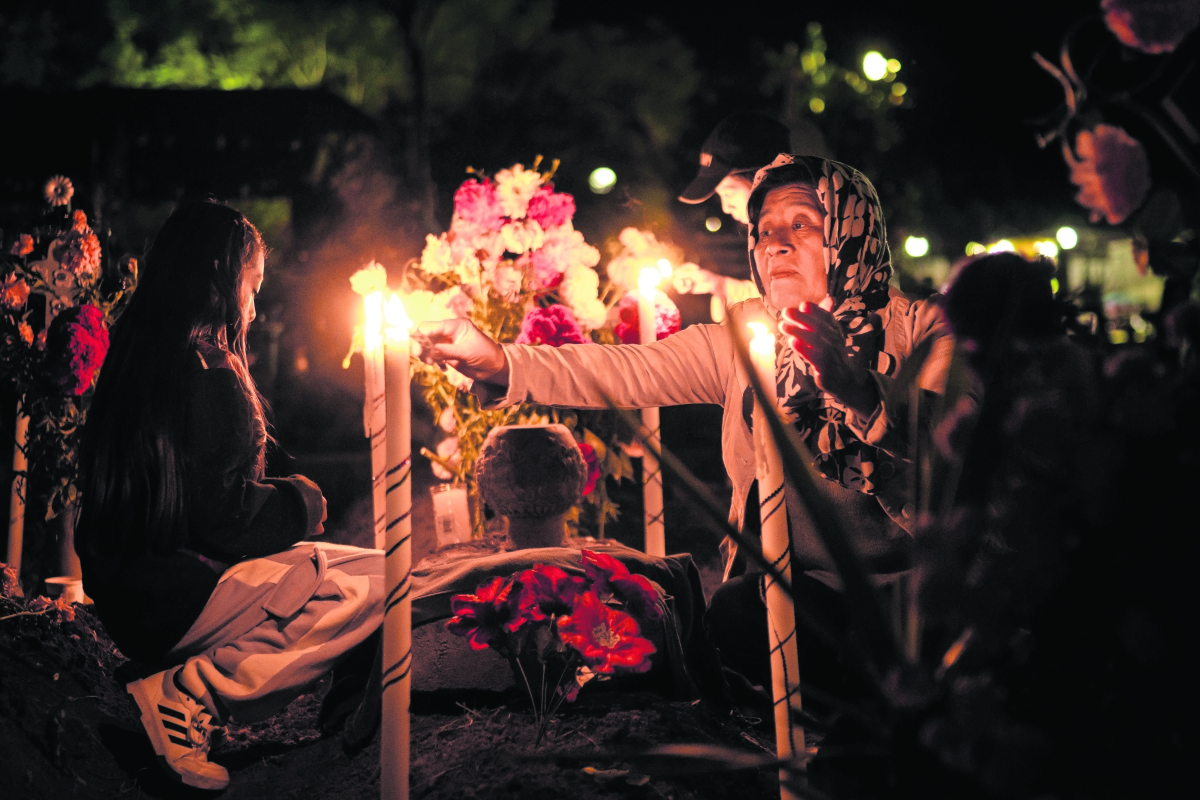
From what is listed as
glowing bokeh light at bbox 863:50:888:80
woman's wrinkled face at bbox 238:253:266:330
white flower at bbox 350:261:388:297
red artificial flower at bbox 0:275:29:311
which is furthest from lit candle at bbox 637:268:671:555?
glowing bokeh light at bbox 863:50:888:80

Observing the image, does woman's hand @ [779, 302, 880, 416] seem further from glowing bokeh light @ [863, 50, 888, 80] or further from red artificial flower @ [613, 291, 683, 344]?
glowing bokeh light @ [863, 50, 888, 80]

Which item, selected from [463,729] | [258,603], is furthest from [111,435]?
[463,729]

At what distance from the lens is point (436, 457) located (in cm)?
335

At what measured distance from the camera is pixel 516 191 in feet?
9.77

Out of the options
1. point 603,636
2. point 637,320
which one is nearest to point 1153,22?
point 603,636

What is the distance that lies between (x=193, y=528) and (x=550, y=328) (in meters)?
1.20

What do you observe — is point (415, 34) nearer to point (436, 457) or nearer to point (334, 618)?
point (436, 457)

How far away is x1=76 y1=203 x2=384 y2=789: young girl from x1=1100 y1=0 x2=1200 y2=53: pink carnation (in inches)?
70.2

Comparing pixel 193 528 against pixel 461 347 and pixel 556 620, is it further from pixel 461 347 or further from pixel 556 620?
pixel 556 620

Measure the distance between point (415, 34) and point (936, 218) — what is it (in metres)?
10.5

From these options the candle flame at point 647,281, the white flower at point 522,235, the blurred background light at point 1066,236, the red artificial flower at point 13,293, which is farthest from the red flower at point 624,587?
the blurred background light at point 1066,236

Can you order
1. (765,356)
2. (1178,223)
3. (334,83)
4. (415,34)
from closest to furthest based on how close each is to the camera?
(1178,223) → (765,356) → (415,34) → (334,83)

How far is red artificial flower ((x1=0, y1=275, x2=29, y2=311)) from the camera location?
9.59 feet

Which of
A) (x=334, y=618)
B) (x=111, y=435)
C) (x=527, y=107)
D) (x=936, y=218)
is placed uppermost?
(x=527, y=107)
